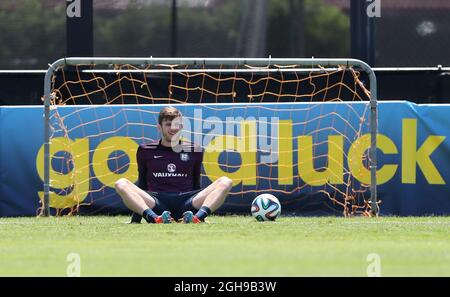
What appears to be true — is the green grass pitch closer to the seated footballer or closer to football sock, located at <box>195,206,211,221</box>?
football sock, located at <box>195,206,211,221</box>

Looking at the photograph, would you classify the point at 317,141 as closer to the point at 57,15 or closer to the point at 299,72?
the point at 299,72

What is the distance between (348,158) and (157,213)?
366 cm

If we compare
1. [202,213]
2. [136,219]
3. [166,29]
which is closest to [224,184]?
[202,213]

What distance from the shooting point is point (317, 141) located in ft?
56.4

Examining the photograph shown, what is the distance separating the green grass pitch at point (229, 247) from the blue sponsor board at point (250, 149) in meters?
2.03

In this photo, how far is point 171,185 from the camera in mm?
14797

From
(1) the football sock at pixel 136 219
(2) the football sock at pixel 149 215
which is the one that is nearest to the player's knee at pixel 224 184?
(2) the football sock at pixel 149 215

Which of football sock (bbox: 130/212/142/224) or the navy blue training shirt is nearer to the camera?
football sock (bbox: 130/212/142/224)

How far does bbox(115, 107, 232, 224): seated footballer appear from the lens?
14.2 metres

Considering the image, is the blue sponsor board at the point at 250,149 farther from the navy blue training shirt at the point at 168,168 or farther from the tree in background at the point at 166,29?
the tree in background at the point at 166,29

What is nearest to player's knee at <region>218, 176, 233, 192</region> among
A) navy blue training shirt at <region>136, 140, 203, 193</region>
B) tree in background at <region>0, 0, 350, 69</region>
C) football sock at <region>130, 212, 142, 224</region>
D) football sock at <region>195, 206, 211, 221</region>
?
football sock at <region>195, 206, 211, 221</region>

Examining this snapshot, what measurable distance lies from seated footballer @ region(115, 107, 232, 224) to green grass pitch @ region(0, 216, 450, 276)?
11.7 inches

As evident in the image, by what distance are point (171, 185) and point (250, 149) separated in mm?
2613

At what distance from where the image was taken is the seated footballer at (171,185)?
14.2 metres
